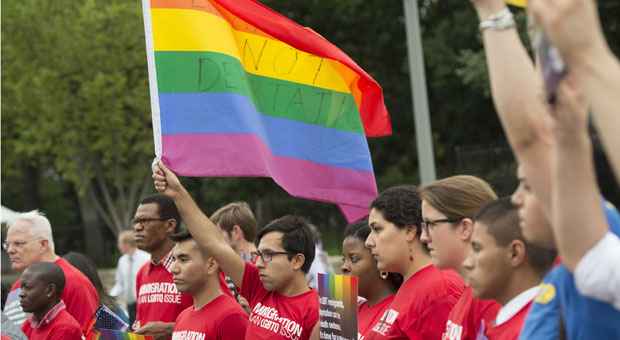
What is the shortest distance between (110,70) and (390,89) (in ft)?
30.1

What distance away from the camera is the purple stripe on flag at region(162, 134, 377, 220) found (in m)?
6.67

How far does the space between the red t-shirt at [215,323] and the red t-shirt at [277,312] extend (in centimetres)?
10

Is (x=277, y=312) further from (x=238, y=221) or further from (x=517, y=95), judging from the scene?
(x=517, y=95)

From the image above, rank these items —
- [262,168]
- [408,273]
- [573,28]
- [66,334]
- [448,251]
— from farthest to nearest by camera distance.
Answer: [66,334], [262,168], [408,273], [448,251], [573,28]

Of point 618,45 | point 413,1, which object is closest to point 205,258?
point 413,1

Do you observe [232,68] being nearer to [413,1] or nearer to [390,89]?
[413,1]

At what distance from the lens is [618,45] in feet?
110

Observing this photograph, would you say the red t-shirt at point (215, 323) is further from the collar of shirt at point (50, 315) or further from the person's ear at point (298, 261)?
the collar of shirt at point (50, 315)

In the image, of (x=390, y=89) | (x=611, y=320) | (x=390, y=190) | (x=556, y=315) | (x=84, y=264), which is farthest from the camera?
Answer: (x=390, y=89)

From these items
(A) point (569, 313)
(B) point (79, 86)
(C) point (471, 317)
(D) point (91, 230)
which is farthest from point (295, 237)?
(D) point (91, 230)

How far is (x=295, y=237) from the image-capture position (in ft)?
22.0

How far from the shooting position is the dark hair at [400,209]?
229 inches

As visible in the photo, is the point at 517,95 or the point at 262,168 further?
the point at 262,168

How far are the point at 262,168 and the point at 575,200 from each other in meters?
4.19
